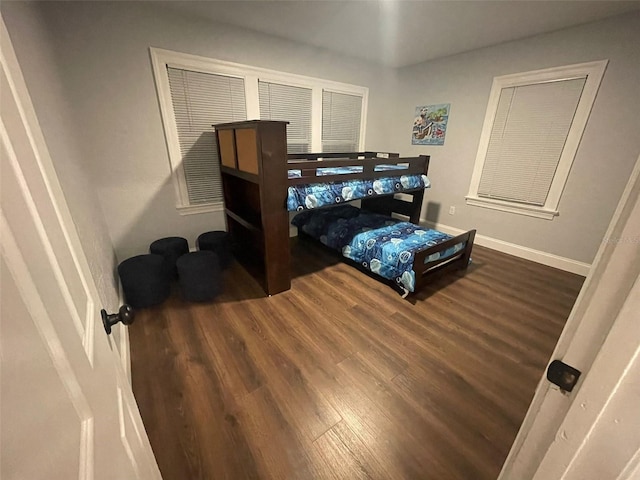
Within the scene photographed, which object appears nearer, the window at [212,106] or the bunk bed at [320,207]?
the bunk bed at [320,207]

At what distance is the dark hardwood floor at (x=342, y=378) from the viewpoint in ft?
3.75

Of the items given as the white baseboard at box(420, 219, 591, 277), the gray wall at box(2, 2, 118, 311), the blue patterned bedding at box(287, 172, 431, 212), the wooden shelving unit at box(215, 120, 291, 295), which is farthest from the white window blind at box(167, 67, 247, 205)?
the white baseboard at box(420, 219, 591, 277)

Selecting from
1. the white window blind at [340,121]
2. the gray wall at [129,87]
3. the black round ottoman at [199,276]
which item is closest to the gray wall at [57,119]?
the gray wall at [129,87]

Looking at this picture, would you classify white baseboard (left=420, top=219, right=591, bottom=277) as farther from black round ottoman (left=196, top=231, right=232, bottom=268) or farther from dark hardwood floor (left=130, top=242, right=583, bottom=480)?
black round ottoman (left=196, top=231, right=232, bottom=268)

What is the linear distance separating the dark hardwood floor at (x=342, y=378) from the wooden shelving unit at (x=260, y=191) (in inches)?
10.2

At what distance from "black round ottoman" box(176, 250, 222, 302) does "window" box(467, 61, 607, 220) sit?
3400mm

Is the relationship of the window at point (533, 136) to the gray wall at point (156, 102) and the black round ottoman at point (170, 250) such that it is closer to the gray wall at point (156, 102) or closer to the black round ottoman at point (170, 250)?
the gray wall at point (156, 102)

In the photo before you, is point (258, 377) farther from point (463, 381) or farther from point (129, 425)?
point (463, 381)

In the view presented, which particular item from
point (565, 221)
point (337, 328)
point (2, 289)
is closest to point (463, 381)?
point (337, 328)

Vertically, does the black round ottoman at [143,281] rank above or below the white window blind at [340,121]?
below

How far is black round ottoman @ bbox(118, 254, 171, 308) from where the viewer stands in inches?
77.7

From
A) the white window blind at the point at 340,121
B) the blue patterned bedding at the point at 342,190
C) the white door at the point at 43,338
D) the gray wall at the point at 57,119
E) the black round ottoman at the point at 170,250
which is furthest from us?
the white window blind at the point at 340,121

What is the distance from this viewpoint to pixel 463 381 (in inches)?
59.2

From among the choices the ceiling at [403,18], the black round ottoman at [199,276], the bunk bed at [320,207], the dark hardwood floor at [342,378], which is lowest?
the dark hardwood floor at [342,378]
